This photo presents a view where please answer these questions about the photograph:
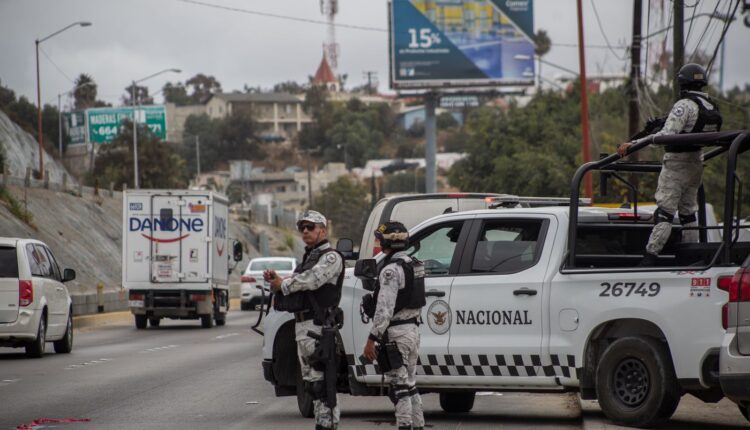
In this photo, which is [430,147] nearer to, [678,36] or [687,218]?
[678,36]

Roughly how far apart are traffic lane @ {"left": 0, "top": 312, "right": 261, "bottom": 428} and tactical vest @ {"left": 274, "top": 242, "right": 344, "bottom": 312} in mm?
2705

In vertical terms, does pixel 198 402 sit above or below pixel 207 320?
above

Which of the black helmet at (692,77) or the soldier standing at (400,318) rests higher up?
the black helmet at (692,77)

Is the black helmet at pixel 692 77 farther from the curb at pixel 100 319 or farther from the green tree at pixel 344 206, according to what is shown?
the green tree at pixel 344 206

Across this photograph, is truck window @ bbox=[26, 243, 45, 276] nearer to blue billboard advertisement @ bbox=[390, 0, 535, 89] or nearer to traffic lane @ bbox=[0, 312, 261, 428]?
traffic lane @ bbox=[0, 312, 261, 428]

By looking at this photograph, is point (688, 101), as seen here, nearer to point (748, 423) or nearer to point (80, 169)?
point (748, 423)

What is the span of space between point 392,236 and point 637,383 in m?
2.64

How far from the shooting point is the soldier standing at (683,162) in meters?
11.4

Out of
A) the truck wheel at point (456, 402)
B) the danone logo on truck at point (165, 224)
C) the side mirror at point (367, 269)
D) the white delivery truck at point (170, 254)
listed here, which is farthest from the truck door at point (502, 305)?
the danone logo on truck at point (165, 224)

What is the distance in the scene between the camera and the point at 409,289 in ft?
32.8

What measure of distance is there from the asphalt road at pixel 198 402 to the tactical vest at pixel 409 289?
2.17 metres

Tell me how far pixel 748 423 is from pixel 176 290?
69.6 ft

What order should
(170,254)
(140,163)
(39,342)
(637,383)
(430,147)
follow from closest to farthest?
(637,383)
(39,342)
(170,254)
(430,147)
(140,163)

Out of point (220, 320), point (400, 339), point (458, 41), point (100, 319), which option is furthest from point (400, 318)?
point (458, 41)
